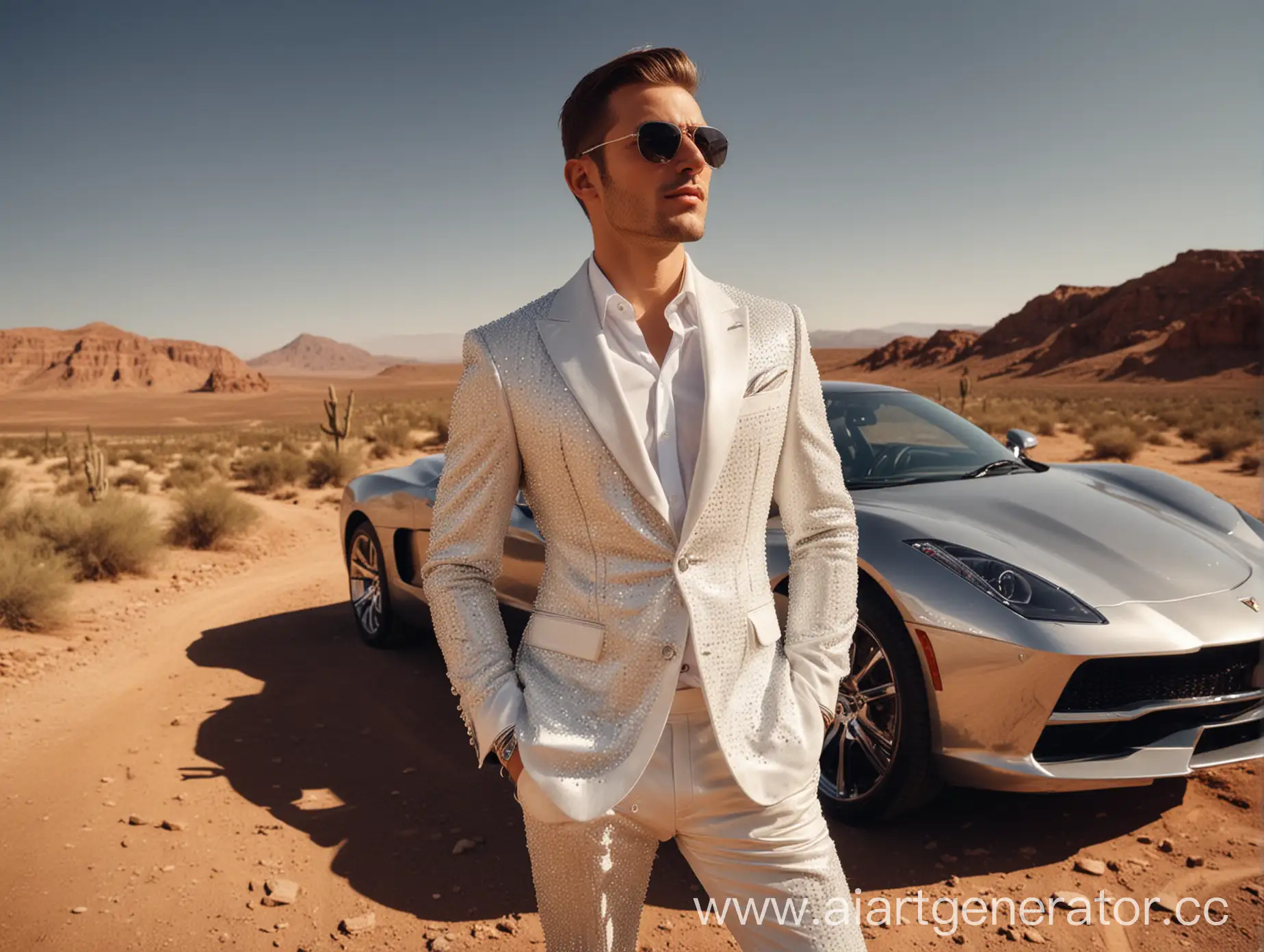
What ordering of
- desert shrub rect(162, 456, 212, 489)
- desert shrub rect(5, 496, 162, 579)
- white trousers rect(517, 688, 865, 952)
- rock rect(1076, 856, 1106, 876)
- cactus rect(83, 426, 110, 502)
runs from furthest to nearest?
desert shrub rect(162, 456, 212, 489) < cactus rect(83, 426, 110, 502) < desert shrub rect(5, 496, 162, 579) < rock rect(1076, 856, 1106, 876) < white trousers rect(517, 688, 865, 952)

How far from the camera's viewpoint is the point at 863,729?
11.3 ft

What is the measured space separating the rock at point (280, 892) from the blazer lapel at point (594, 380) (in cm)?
242

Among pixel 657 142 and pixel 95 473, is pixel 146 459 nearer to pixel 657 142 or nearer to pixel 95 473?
pixel 95 473

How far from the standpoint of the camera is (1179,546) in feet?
11.3

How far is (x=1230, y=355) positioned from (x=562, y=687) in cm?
8541

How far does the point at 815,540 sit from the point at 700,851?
24.2 inches

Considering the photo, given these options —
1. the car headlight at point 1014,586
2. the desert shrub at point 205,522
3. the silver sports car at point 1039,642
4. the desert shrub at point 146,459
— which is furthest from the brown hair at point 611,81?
the desert shrub at point 146,459

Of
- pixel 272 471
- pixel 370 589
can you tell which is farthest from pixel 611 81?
pixel 272 471

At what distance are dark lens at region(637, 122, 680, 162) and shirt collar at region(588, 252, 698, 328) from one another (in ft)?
0.75

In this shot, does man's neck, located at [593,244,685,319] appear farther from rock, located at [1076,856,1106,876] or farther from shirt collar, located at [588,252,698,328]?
rock, located at [1076,856,1106,876]

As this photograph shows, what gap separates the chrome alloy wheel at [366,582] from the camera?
19.0 ft

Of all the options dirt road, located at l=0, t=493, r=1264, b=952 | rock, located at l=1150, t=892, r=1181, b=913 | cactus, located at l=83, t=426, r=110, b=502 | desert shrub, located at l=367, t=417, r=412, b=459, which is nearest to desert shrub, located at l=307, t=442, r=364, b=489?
cactus, located at l=83, t=426, r=110, b=502

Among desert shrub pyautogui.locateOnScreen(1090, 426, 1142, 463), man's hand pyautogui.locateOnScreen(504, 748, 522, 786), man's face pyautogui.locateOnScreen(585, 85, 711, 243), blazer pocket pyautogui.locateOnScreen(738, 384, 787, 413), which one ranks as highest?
man's face pyautogui.locateOnScreen(585, 85, 711, 243)

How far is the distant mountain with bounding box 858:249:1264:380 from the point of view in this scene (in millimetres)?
73875
